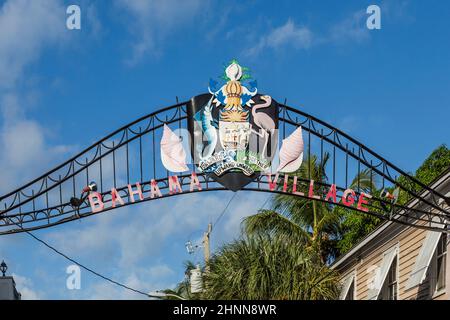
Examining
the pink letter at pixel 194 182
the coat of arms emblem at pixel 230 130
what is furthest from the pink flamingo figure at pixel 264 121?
the pink letter at pixel 194 182

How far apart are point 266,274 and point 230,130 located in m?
7.60

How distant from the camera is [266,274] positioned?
27609 millimetres

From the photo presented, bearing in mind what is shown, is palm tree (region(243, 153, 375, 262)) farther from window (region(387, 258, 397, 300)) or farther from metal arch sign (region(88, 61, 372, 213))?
metal arch sign (region(88, 61, 372, 213))

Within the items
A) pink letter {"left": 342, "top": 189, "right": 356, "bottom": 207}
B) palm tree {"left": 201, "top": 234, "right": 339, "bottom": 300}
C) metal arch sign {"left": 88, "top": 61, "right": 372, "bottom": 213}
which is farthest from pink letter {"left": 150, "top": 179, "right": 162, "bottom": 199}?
palm tree {"left": 201, "top": 234, "right": 339, "bottom": 300}

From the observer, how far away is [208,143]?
70.4 feet

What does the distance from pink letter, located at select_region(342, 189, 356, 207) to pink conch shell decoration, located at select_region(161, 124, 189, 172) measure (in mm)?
3995

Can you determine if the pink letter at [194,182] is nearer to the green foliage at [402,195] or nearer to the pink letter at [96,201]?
the pink letter at [96,201]

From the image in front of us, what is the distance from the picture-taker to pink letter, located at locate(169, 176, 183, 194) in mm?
21078

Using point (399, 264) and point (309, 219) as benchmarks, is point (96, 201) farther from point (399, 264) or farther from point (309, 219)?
point (309, 219)

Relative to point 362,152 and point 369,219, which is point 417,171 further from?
point 362,152

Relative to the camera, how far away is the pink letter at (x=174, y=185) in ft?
69.2
